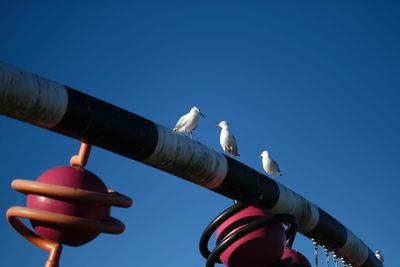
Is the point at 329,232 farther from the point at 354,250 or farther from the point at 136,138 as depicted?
the point at 136,138

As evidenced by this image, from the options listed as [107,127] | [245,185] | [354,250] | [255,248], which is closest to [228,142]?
[354,250]

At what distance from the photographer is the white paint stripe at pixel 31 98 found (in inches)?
190

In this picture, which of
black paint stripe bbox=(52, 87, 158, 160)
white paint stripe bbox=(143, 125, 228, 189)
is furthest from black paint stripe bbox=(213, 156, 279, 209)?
black paint stripe bbox=(52, 87, 158, 160)

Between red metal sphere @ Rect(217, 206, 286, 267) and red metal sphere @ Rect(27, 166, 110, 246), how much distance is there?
2.04m

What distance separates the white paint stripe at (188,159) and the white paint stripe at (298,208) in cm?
131

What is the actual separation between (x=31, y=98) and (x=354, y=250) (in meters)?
7.06

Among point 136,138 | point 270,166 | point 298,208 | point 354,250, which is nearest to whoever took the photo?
point 136,138

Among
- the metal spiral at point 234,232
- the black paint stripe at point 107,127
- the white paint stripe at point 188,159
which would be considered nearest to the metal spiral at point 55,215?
the black paint stripe at point 107,127

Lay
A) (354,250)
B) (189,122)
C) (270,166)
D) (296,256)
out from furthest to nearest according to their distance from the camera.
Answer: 1. (270,166)
2. (189,122)
3. (354,250)
4. (296,256)

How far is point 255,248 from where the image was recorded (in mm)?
6652

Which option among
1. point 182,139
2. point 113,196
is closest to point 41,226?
point 113,196

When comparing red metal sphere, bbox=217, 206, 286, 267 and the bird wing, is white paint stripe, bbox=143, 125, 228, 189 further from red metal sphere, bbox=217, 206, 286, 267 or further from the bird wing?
the bird wing

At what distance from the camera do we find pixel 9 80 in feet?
15.7

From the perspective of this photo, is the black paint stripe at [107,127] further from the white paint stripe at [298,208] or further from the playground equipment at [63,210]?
the white paint stripe at [298,208]
